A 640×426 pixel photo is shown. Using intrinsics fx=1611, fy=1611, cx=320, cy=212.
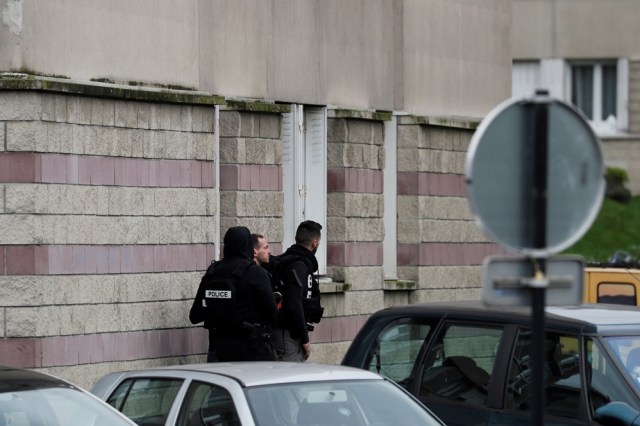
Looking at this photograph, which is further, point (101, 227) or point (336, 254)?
point (336, 254)

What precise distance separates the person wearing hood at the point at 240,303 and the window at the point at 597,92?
31.4 metres

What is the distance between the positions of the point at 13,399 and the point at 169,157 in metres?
6.30

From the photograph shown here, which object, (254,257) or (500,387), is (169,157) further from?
(500,387)

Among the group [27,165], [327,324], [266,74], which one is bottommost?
[327,324]

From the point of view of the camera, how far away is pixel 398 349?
1062cm

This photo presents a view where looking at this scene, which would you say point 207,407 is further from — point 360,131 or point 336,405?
point 360,131

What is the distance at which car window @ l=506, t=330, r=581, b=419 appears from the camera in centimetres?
940

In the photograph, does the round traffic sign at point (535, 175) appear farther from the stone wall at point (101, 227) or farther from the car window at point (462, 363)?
the stone wall at point (101, 227)

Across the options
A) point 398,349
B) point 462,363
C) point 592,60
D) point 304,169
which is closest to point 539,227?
point 462,363

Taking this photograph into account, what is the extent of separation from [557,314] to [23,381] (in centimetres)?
332

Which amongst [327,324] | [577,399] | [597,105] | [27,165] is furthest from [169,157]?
[597,105]

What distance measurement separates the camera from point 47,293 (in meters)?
12.9

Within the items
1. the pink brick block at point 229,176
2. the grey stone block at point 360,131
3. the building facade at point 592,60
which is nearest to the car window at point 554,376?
the pink brick block at point 229,176

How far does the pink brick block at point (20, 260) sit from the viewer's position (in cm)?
1279
